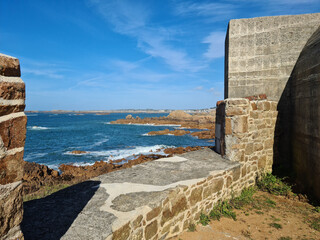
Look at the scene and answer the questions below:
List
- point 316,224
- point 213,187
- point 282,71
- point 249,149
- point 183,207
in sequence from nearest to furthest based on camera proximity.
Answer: point 183,207
point 316,224
point 213,187
point 249,149
point 282,71

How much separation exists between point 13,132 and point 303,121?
20.5 ft

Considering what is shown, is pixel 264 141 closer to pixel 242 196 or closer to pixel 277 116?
pixel 277 116

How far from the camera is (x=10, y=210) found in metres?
1.30

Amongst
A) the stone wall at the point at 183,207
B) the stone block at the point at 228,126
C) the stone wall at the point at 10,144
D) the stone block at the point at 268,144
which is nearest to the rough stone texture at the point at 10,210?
the stone wall at the point at 10,144

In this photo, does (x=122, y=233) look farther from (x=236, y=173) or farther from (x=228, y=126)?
(x=228, y=126)

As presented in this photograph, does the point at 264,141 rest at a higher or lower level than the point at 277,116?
lower

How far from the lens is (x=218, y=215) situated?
14.0 feet

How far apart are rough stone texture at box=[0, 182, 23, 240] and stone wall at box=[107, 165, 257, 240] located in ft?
3.91

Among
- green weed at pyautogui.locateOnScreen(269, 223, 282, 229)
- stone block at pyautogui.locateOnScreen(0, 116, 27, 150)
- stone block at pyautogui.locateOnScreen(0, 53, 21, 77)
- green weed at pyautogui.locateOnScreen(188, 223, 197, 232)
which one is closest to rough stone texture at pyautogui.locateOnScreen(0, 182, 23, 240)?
stone block at pyautogui.locateOnScreen(0, 116, 27, 150)

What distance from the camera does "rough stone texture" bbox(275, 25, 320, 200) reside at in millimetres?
4645

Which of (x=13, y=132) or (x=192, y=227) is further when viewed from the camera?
(x=192, y=227)

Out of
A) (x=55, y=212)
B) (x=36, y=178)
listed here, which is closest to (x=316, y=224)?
(x=55, y=212)

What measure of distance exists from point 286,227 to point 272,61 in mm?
4992

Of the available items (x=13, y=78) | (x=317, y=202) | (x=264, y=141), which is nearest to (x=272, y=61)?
(x=264, y=141)
